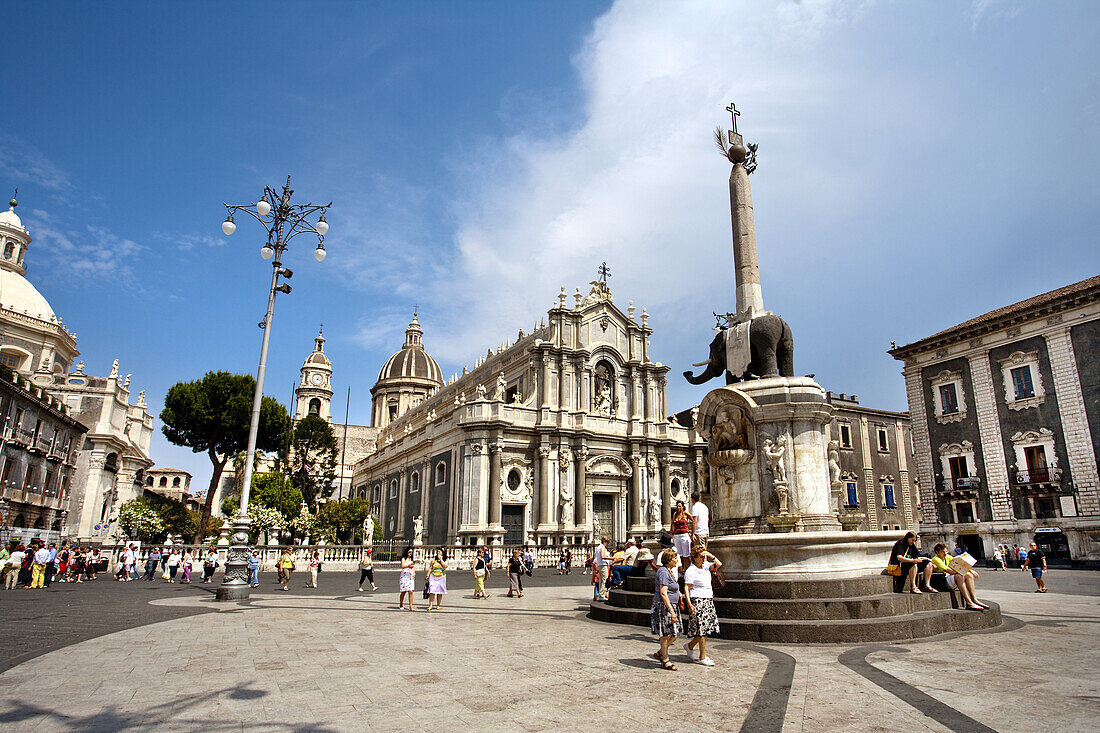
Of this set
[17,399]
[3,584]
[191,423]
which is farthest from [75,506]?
[3,584]

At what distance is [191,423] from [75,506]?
1101cm

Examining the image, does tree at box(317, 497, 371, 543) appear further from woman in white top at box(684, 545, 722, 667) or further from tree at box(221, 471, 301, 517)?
woman in white top at box(684, 545, 722, 667)

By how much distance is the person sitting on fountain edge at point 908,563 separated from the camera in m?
10.8

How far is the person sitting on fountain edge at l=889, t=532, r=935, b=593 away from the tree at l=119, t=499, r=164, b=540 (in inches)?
2078

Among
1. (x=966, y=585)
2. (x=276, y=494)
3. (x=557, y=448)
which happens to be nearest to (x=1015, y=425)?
(x=557, y=448)

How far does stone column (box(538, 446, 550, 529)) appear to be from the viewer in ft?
124

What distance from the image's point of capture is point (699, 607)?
7676 mm

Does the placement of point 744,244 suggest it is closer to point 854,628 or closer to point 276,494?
point 854,628

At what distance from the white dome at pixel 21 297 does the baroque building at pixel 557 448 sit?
34759 millimetres

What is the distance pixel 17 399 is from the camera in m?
34.6

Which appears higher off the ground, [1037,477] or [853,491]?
[853,491]

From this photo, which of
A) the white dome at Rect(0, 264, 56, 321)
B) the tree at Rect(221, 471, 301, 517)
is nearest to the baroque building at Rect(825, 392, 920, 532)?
the tree at Rect(221, 471, 301, 517)

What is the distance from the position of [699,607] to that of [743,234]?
380 inches

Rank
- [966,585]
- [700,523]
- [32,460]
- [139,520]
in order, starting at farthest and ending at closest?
[139,520], [32,460], [700,523], [966,585]
